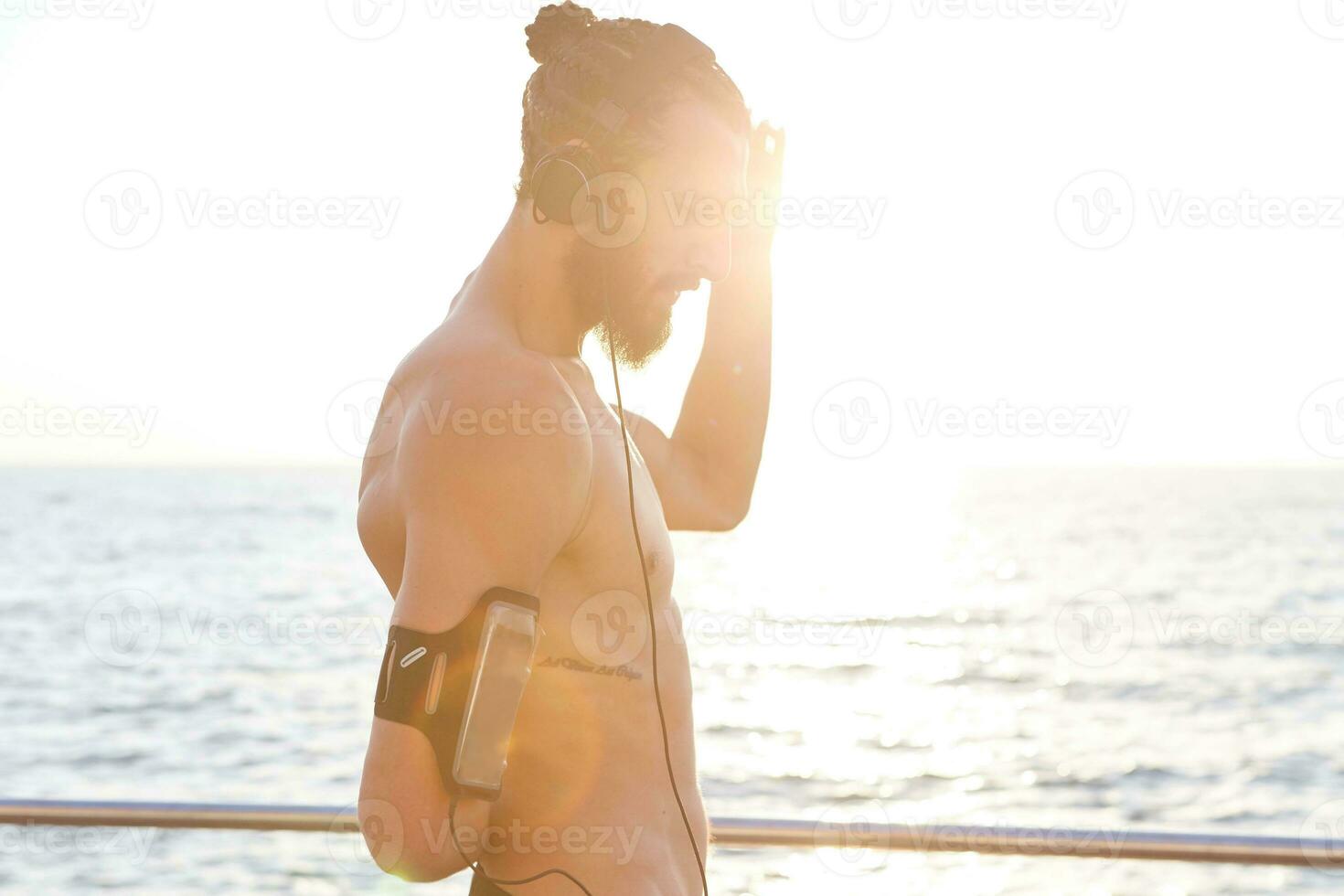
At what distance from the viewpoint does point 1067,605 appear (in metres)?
39.4

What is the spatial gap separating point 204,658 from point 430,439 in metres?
29.1

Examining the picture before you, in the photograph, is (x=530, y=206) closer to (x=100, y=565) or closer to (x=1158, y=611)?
(x=1158, y=611)

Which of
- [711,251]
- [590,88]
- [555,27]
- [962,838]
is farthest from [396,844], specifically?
[962,838]

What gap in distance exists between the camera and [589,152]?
159 cm

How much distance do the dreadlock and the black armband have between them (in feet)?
2.01

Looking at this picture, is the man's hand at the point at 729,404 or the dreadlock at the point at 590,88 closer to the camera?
the dreadlock at the point at 590,88

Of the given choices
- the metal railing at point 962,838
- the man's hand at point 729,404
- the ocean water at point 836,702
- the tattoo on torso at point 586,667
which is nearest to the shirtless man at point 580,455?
the tattoo on torso at point 586,667

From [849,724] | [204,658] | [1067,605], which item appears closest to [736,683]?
[849,724]

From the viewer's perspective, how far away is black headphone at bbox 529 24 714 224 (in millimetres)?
1561

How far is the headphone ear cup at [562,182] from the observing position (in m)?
1.56

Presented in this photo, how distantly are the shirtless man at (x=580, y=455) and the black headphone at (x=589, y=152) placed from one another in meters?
0.01

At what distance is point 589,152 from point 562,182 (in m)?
0.06

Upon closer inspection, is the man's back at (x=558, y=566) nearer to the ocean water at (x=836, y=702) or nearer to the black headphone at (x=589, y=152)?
the black headphone at (x=589, y=152)

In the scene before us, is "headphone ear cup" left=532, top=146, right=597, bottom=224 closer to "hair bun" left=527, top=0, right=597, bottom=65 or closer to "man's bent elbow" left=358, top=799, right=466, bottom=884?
"hair bun" left=527, top=0, right=597, bottom=65
